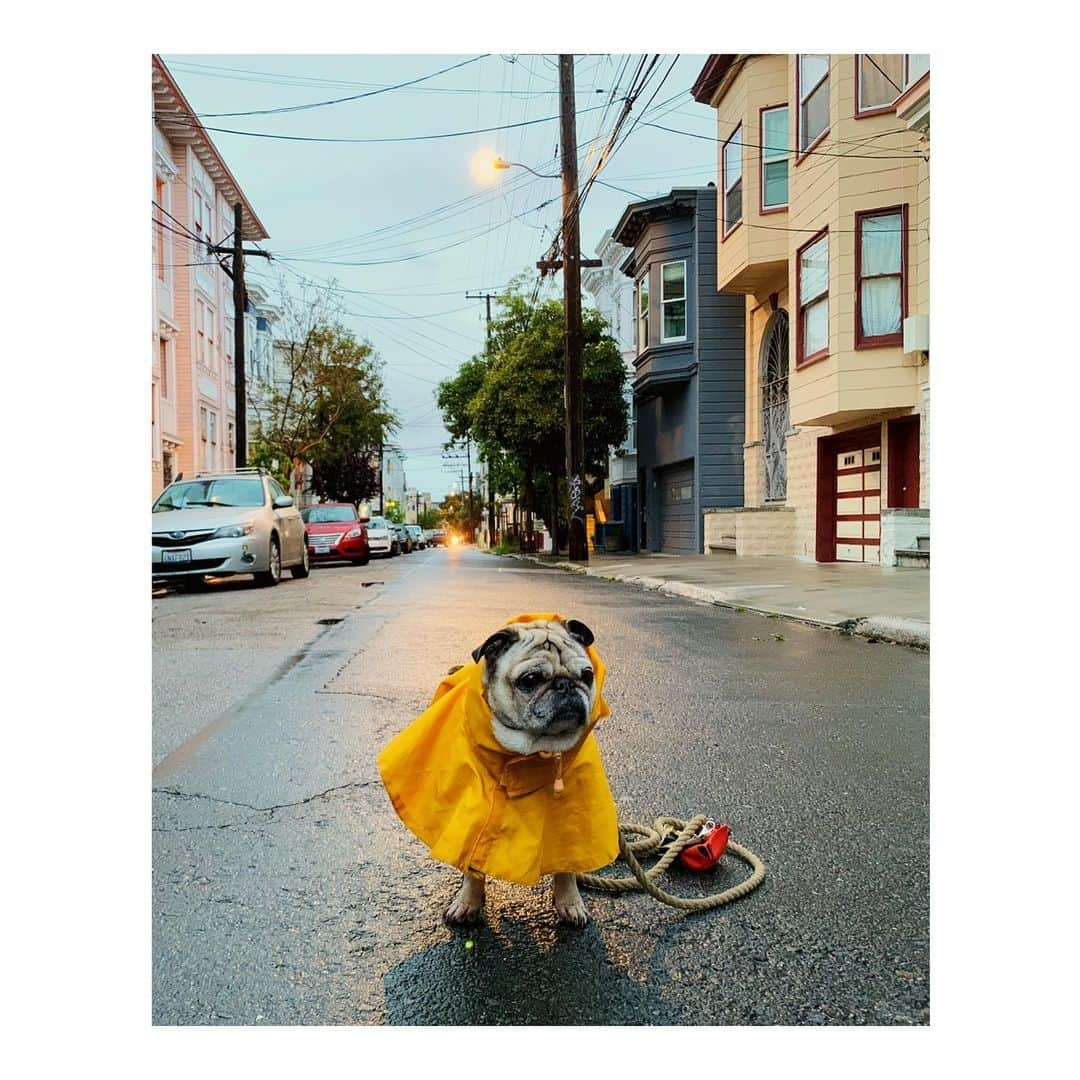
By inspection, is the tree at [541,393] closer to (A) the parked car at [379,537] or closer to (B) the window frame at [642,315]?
(B) the window frame at [642,315]

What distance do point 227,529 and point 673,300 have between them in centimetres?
1438

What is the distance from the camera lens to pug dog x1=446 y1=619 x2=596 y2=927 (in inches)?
55.7

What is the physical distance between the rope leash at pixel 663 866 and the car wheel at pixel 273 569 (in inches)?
250

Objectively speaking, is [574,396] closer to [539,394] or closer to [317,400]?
[539,394]

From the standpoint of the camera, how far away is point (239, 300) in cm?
304

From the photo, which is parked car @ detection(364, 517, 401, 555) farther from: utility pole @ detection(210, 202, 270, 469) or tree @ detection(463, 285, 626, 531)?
utility pole @ detection(210, 202, 270, 469)

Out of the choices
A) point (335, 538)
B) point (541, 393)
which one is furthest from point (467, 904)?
point (541, 393)

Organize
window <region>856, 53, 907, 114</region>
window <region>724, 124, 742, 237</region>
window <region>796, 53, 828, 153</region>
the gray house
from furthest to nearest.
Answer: the gray house < window <region>724, 124, 742, 237</region> < window <region>796, 53, 828, 153</region> < window <region>856, 53, 907, 114</region>

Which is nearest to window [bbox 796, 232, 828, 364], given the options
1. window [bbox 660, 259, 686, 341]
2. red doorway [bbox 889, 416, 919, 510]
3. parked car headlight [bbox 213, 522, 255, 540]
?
red doorway [bbox 889, 416, 919, 510]

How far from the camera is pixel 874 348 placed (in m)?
10.1

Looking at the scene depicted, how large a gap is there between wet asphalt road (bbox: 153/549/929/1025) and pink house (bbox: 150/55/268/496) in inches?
32.6
